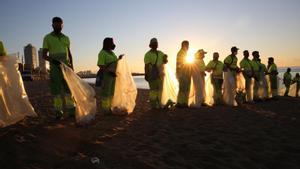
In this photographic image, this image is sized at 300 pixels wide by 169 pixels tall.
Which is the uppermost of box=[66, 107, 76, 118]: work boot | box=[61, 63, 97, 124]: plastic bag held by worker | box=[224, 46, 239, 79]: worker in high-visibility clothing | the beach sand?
box=[224, 46, 239, 79]: worker in high-visibility clothing

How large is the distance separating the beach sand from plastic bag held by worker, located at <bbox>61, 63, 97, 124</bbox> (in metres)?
0.21

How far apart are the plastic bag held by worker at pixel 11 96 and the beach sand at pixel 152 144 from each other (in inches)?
8.0

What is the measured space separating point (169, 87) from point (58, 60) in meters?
4.44

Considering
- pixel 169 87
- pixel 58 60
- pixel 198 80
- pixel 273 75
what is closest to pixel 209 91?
pixel 198 80

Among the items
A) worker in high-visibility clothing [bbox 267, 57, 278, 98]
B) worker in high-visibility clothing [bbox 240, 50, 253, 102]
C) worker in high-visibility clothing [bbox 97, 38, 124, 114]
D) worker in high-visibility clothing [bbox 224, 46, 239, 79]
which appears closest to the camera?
worker in high-visibility clothing [bbox 97, 38, 124, 114]

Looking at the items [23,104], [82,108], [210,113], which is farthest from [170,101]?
[23,104]

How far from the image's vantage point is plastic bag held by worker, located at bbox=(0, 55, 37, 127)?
5926 mm

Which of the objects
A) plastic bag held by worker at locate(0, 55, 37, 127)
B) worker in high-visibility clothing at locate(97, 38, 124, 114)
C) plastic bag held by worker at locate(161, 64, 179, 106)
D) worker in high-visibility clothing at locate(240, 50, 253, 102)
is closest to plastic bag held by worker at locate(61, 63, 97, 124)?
plastic bag held by worker at locate(0, 55, 37, 127)

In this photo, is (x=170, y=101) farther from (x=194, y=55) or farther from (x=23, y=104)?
(x=23, y=104)

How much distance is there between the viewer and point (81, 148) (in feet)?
16.7

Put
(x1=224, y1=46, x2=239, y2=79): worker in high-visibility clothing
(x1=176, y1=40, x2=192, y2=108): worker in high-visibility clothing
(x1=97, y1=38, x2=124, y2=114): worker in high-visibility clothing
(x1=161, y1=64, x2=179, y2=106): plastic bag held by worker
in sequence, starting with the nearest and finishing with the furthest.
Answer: (x1=97, y1=38, x2=124, y2=114): worker in high-visibility clothing → (x1=161, y1=64, x2=179, y2=106): plastic bag held by worker → (x1=176, y1=40, x2=192, y2=108): worker in high-visibility clothing → (x1=224, y1=46, x2=239, y2=79): worker in high-visibility clothing

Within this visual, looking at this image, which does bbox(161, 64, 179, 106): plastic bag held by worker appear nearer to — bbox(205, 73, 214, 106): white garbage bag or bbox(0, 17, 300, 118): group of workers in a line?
bbox(0, 17, 300, 118): group of workers in a line

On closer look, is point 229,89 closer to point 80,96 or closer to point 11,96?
point 80,96

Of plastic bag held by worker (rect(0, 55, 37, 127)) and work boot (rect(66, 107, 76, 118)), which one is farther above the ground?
plastic bag held by worker (rect(0, 55, 37, 127))
